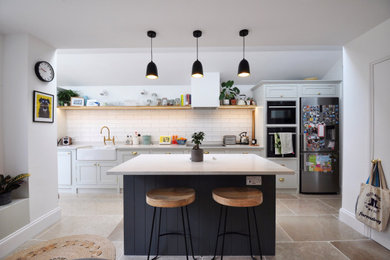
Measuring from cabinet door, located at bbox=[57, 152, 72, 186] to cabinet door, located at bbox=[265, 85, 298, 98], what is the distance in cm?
427

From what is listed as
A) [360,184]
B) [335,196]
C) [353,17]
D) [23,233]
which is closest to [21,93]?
[23,233]

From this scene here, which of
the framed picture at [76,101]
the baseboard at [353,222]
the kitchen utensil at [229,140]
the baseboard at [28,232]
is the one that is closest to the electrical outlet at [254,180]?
the baseboard at [353,222]

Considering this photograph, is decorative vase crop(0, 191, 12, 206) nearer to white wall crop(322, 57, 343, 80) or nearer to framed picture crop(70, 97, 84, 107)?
framed picture crop(70, 97, 84, 107)

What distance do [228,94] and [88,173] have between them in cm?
349

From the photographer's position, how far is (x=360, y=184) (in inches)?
96.4

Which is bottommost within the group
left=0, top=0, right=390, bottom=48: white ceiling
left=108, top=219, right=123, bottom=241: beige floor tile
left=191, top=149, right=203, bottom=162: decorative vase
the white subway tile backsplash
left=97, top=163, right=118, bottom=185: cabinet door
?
left=108, top=219, right=123, bottom=241: beige floor tile

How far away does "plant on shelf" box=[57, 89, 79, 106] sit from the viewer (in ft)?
14.2

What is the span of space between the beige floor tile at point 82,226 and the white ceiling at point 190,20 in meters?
2.52

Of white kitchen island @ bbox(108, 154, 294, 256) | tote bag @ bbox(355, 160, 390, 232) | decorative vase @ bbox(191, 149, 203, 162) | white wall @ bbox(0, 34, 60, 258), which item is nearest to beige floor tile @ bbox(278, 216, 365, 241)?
tote bag @ bbox(355, 160, 390, 232)

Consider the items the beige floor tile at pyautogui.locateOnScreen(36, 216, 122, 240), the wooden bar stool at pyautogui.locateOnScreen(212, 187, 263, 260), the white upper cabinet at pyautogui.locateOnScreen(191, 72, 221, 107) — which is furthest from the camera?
the white upper cabinet at pyautogui.locateOnScreen(191, 72, 221, 107)

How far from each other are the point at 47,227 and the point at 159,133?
269 cm

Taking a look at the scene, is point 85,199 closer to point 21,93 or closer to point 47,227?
point 47,227

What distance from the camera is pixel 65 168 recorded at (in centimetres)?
391

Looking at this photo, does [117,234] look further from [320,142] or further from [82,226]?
[320,142]
